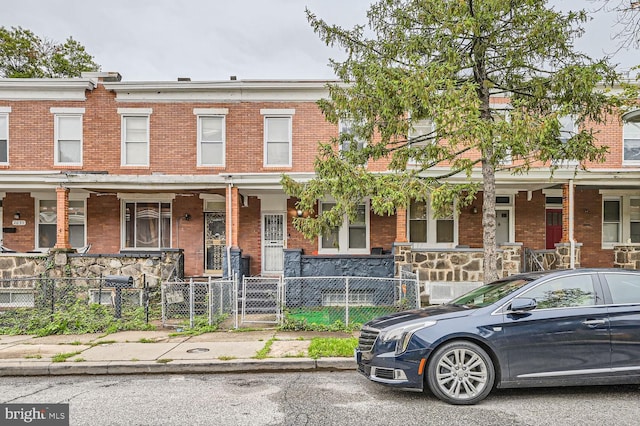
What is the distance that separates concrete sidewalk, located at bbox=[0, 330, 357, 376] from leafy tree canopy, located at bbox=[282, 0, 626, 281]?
2.46 m

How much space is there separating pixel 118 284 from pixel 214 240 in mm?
4807

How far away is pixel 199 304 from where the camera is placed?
11.0m

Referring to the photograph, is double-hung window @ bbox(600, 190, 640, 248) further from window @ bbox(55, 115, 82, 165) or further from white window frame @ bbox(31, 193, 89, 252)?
window @ bbox(55, 115, 82, 165)

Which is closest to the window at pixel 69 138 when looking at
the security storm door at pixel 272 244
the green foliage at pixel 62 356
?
the security storm door at pixel 272 244

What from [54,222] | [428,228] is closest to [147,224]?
[54,222]

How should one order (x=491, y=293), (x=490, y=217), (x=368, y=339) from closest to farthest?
(x=368, y=339) < (x=491, y=293) < (x=490, y=217)

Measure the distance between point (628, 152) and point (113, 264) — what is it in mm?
16203

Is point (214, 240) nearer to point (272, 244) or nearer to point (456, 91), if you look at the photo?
point (272, 244)

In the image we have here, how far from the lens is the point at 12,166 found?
14594 mm

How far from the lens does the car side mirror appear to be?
5082mm

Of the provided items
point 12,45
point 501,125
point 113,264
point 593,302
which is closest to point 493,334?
point 593,302

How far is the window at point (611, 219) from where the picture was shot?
14594 millimetres

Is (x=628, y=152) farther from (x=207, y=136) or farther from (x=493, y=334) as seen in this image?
(x=207, y=136)

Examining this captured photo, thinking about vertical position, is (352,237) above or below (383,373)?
above
